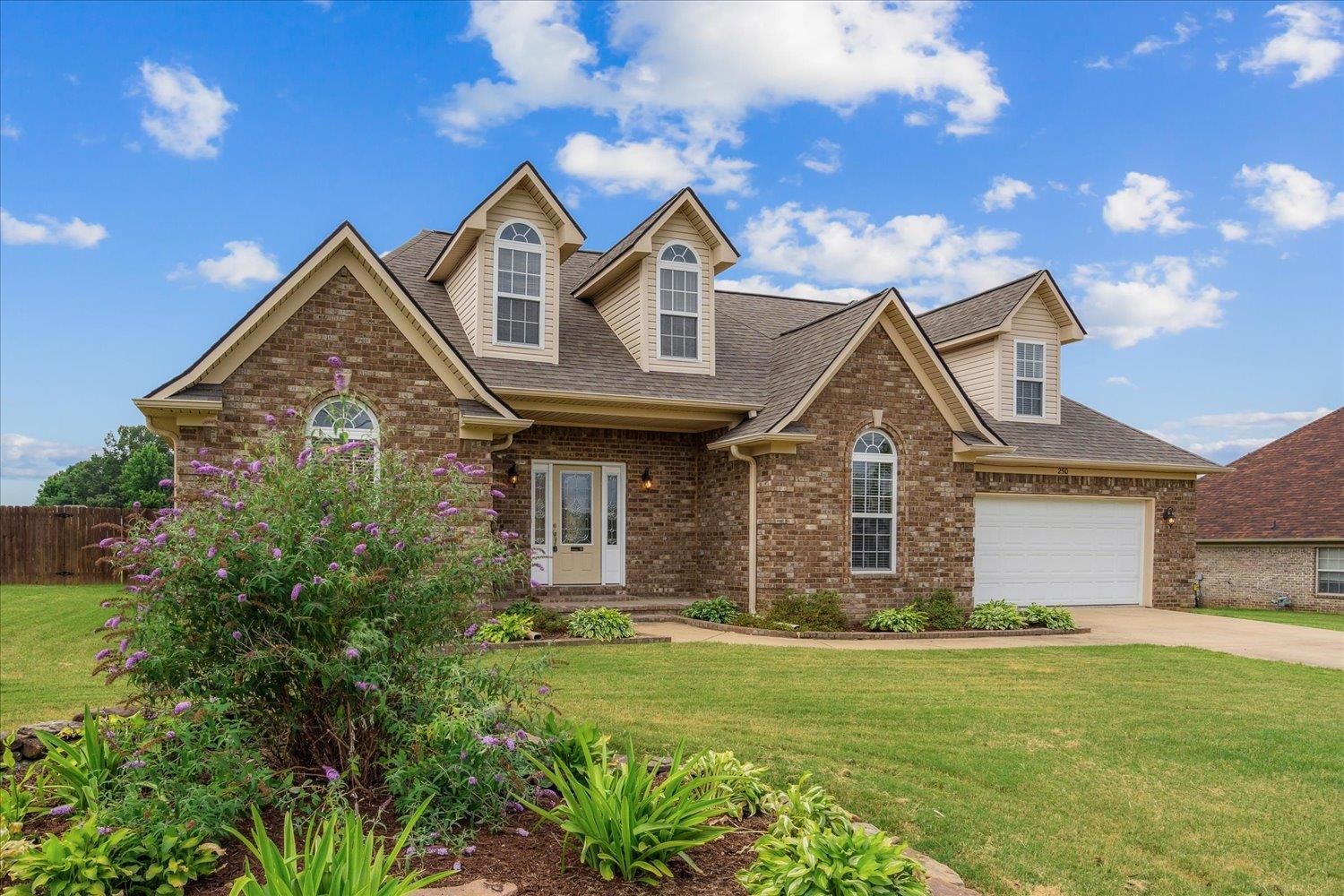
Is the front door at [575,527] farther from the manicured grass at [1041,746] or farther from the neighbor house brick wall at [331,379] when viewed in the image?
the manicured grass at [1041,746]

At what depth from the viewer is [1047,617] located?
52.1 ft

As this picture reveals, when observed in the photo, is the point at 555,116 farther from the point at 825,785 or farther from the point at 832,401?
the point at 825,785

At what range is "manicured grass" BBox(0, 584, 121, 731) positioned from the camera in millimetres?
8961

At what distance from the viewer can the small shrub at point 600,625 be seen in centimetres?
1327

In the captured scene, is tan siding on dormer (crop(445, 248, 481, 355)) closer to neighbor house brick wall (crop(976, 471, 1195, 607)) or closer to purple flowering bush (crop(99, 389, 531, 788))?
purple flowering bush (crop(99, 389, 531, 788))

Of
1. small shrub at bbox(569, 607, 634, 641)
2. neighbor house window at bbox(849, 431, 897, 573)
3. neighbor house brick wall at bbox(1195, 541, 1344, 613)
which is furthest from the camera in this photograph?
neighbor house brick wall at bbox(1195, 541, 1344, 613)

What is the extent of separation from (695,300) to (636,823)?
13606 mm

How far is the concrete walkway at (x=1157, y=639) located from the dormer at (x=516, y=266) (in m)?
5.24

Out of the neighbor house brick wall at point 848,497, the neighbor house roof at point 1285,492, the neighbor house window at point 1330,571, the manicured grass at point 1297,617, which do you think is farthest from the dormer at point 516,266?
the neighbor house window at point 1330,571

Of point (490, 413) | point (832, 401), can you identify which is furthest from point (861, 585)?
point (490, 413)

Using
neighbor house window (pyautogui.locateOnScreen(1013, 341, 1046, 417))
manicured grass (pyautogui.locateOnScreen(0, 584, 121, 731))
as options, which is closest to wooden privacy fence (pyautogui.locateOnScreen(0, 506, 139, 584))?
manicured grass (pyautogui.locateOnScreen(0, 584, 121, 731))

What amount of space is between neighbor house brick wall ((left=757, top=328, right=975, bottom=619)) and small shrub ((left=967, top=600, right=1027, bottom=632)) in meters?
0.64

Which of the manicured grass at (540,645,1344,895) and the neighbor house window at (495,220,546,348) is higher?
the neighbor house window at (495,220,546,348)

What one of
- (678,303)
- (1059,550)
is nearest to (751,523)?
(678,303)
